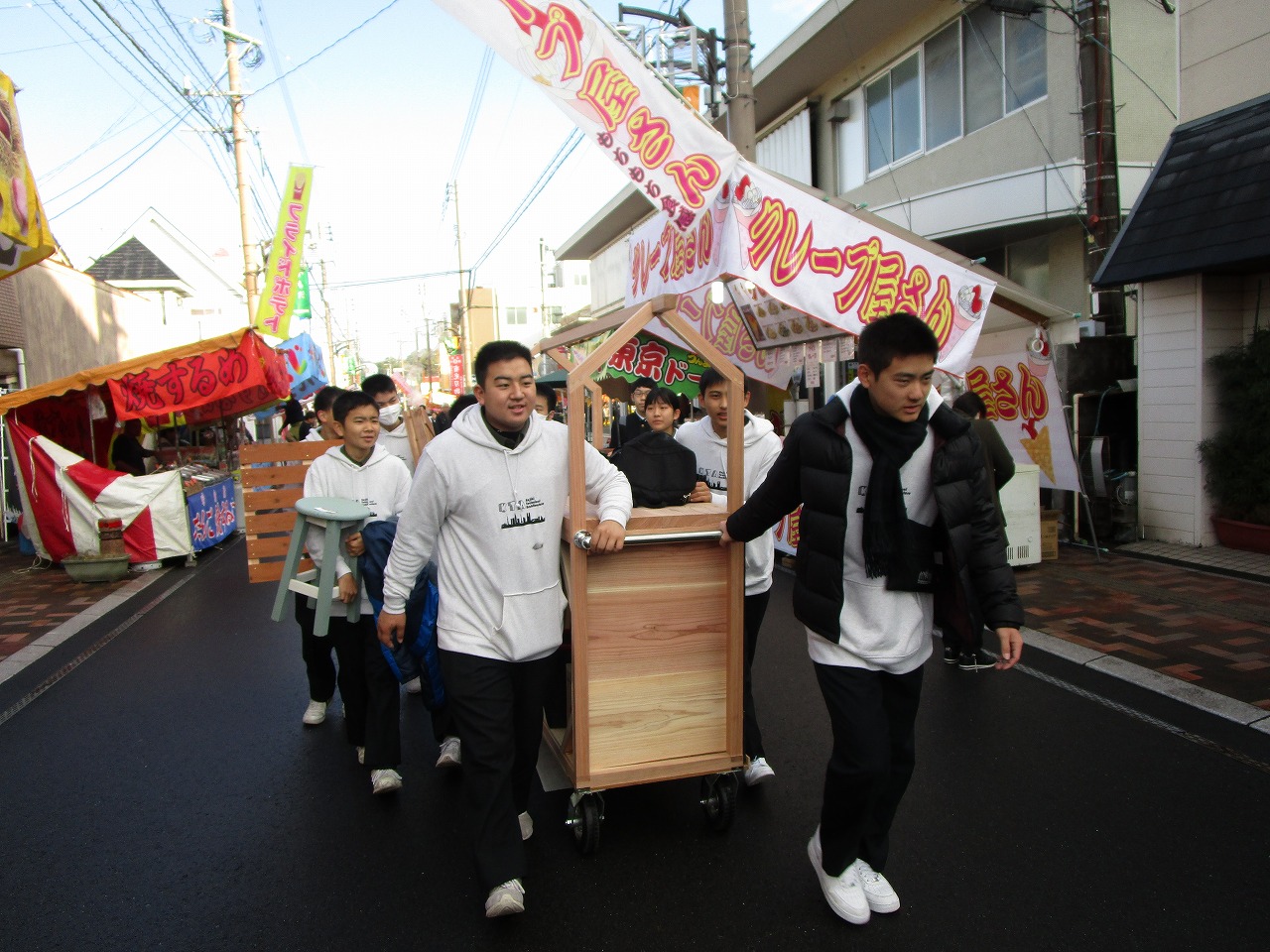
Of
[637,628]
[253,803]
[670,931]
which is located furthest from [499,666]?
[253,803]

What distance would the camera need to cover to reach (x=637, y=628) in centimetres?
328

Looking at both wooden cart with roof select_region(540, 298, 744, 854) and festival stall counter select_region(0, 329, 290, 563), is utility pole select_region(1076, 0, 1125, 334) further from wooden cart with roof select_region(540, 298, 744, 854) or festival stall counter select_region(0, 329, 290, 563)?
festival stall counter select_region(0, 329, 290, 563)

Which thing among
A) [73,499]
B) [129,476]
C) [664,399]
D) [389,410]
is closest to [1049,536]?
[664,399]

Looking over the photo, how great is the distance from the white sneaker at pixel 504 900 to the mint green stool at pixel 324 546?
1385mm

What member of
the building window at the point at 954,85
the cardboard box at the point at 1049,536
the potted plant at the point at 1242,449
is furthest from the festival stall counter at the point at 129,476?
the potted plant at the point at 1242,449

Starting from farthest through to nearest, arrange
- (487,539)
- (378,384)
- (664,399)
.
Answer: (378,384)
(664,399)
(487,539)

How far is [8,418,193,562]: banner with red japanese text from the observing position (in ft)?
32.5

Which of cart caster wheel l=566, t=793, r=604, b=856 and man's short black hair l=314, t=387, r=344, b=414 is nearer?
cart caster wheel l=566, t=793, r=604, b=856

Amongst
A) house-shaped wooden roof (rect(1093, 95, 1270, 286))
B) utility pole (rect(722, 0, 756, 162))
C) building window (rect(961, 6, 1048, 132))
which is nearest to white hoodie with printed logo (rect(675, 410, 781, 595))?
house-shaped wooden roof (rect(1093, 95, 1270, 286))

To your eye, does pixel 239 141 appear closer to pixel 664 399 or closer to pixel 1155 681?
pixel 664 399

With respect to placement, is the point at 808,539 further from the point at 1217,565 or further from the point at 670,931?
the point at 1217,565

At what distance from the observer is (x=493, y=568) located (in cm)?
303

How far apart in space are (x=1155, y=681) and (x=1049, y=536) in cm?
363

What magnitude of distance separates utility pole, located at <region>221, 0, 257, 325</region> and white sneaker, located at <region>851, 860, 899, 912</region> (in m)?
19.0
